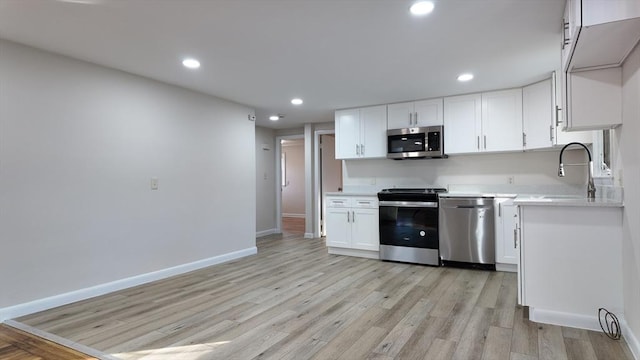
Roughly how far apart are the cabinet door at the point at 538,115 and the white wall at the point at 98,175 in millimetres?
3926

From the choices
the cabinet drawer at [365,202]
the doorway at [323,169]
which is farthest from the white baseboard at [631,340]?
the doorway at [323,169]

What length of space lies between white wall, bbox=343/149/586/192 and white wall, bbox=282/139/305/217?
444 cm

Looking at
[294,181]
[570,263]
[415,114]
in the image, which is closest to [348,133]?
[415,114]

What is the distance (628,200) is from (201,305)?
131 inches

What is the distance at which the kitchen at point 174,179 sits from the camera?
8.09 feet

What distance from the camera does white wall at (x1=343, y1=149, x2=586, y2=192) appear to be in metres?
4.34

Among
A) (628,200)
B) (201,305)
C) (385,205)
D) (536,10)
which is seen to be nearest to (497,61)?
(536,10)

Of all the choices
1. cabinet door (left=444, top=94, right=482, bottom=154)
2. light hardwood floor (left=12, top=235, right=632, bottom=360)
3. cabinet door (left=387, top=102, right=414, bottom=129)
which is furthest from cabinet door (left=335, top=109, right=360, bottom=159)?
light hardwood floor (left=12, top=235, right=632, bottom=360)

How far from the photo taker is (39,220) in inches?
119

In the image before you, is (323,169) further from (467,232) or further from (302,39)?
(302,39)

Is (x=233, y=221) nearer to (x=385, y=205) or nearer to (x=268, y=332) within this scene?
(x=385, y=205)

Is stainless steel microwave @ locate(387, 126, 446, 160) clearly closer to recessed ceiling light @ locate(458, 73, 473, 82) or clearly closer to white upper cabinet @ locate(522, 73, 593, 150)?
recessed ceiling light @ locate(458, 73, 473, 82)

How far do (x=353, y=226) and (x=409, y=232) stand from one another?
Result: 32.9 inches

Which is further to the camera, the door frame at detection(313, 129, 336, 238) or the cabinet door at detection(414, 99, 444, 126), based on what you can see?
the door frame at detection(313, 129, 336, 238)
